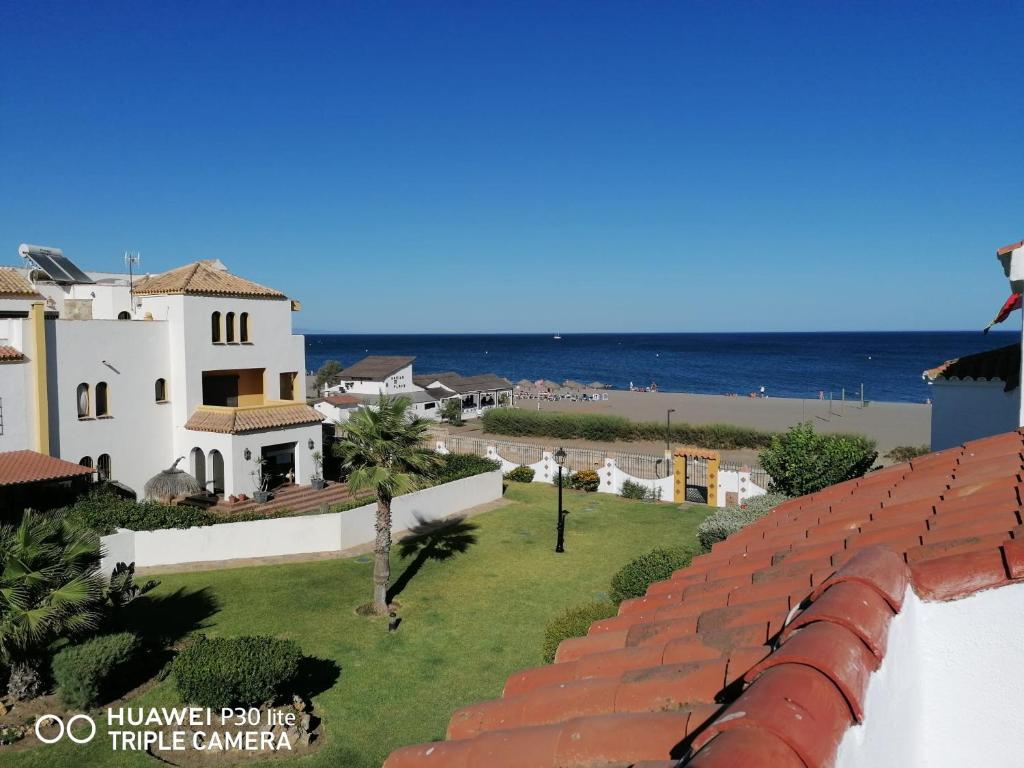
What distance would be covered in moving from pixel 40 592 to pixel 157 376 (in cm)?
1544

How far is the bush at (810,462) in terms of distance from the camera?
21.1m

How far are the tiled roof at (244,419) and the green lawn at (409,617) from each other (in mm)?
6464

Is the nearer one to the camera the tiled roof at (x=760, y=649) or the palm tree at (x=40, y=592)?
the tiled roof at (x=760, y=649)

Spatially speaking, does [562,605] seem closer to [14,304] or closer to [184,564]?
[184,564]

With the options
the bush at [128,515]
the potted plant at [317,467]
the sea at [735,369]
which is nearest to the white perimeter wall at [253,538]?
the bush at [128,515]

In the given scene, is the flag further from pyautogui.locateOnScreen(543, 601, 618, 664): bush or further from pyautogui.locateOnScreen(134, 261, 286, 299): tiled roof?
pyautogui.locateOnScreen(134, 261, 286, 299): tiled roof

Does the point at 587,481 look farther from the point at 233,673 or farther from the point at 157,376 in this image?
the point at 233,673

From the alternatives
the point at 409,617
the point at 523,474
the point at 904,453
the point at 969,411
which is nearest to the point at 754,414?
the point at 904,453

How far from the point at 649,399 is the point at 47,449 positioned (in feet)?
216

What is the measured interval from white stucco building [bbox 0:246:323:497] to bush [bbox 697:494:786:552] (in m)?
15.6

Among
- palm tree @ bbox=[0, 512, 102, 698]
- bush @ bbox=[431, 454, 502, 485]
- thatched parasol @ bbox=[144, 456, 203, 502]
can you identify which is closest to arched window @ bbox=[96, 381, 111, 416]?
thatched parasol @ bbox=[144, 456, 203, 502]

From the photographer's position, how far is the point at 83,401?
2348 centimetres

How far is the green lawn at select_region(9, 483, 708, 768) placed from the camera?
1205 cm

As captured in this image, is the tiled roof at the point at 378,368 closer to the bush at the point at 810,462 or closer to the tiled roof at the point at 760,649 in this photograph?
the bush at the point at 810,462
